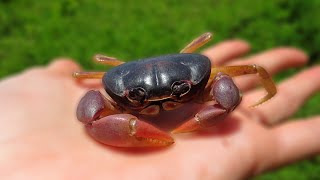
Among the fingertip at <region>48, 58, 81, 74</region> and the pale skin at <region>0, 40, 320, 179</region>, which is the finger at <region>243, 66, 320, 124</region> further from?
the fingertip at <region>48, 58, 81, 74</region>

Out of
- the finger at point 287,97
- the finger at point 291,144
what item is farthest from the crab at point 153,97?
the finger at point 287,97

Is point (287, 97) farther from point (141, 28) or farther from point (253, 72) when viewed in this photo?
point (141, 28)

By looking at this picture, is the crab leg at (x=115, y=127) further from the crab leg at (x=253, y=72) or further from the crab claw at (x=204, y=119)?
the crab leg at (x=253, y=72)

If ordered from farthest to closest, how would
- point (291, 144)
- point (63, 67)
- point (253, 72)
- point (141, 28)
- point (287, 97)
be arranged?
point (141, 28) < point (63, 67) < point (287, 97) < point (291, 144) < point (253, 72)

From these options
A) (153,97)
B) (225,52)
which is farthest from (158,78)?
(225,52)

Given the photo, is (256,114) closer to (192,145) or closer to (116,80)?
(192,145)

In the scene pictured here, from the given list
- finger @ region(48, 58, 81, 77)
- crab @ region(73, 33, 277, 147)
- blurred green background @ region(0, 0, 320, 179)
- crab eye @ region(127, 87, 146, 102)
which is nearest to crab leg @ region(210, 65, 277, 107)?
crab @ region(73, 33, 277, 147)

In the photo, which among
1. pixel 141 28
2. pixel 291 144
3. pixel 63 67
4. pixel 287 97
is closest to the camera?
pixel 291 144
